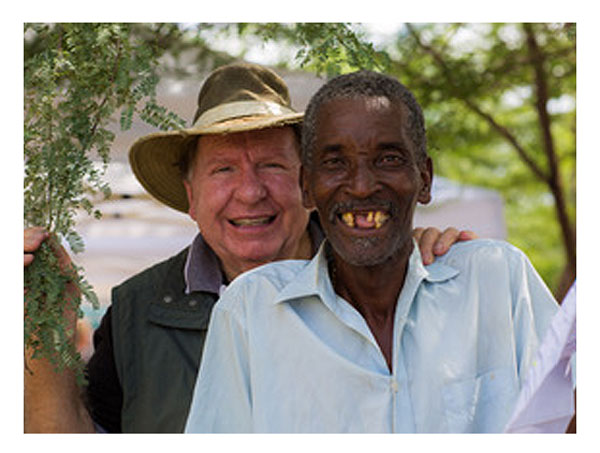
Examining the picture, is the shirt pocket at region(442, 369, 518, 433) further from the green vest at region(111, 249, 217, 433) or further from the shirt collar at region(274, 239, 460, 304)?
the green vest at region(111, 249, 217, 433)

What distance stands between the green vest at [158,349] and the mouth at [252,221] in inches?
11.8

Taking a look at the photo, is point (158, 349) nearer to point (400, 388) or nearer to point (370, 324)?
point (370, 324)

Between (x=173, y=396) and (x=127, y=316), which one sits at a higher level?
(x=127, y=316)

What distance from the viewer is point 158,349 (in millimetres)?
2957

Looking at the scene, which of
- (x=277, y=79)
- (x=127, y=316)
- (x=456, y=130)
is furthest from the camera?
(x=456, y=130)

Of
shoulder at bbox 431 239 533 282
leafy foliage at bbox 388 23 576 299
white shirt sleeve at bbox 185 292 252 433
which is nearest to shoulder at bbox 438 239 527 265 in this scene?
shoulder at bbox 431 239 533 282

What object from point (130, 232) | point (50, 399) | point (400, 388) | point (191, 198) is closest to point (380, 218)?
point (400, 388)

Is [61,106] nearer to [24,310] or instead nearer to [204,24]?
[24,310]

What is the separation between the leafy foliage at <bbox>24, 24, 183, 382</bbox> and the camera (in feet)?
9.10

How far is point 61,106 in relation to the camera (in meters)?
2.86

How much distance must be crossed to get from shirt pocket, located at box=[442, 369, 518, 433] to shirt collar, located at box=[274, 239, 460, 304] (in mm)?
315

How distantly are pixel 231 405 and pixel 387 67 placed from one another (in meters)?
1.69

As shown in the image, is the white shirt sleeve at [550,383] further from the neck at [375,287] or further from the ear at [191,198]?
the ear at [191,198]

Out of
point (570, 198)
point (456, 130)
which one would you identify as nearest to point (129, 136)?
point (456, 130)
